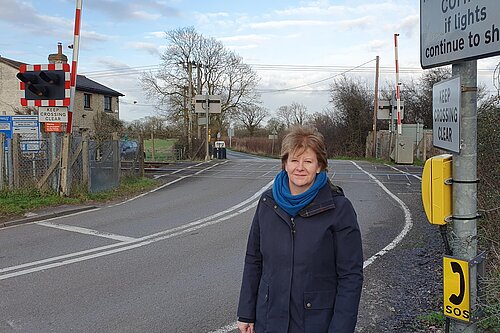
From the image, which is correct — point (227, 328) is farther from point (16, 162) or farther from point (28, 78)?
point (16, 162)

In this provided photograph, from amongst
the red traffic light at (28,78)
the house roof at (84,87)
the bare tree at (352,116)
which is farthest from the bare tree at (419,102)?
the red traffic light at (28,78)

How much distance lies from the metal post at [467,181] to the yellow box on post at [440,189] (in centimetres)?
4

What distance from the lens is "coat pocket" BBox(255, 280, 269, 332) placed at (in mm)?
2865

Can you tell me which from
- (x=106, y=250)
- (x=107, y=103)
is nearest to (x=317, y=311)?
(x=106, y=250)

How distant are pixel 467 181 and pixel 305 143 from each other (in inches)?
36.4

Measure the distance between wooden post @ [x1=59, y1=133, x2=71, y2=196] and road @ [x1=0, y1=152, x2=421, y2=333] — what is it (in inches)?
53.8

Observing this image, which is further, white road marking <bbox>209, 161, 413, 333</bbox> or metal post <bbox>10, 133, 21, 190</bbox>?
metal post <bbox>10, 133, 21, 190</bbox>

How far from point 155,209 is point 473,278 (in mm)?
10396

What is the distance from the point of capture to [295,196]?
2.79 meters

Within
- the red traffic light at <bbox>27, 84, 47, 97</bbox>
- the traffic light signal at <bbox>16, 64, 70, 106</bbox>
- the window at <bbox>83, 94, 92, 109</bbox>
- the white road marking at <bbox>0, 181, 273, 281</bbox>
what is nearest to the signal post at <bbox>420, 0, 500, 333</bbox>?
the white road marking at <bbox>0, 181, 273, 281</bbox>

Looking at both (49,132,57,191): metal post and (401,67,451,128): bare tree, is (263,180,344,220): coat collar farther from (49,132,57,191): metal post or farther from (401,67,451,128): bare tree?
(401,67,451,128): bare tree

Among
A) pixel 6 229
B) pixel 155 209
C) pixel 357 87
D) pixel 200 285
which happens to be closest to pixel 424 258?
pixel 200 285

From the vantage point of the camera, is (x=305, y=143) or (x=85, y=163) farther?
(x=85, y=163)

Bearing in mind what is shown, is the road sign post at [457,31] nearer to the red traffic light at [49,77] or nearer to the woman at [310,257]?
the woman at [310,257]
